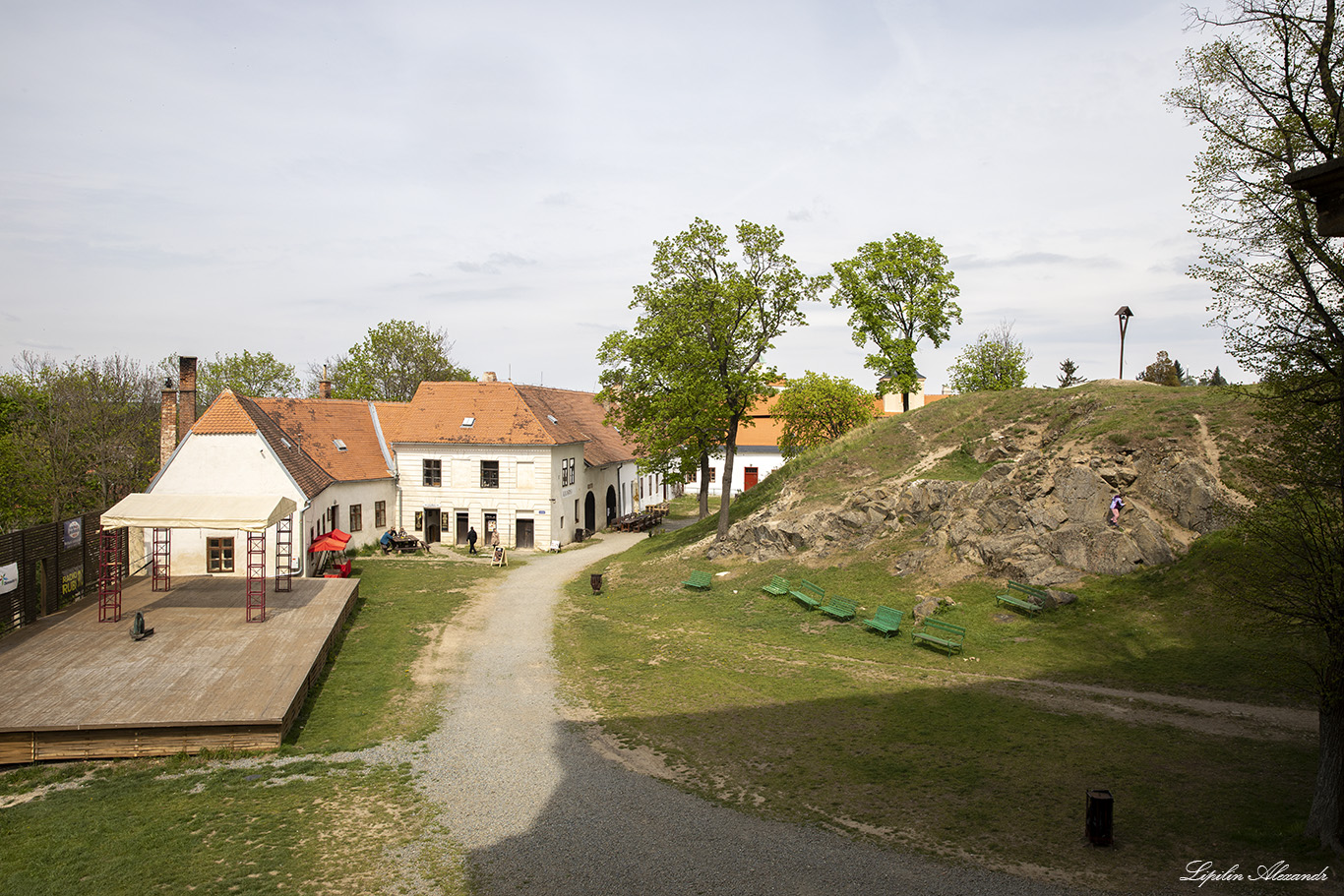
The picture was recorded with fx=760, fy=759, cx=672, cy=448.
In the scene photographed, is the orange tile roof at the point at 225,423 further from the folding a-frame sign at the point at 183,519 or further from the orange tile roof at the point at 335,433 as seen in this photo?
the folding a-frame sign at the point at 183,519

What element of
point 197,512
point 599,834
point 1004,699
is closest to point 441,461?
point 197,512

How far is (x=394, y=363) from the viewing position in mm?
68812

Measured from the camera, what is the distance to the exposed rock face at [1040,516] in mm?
21891

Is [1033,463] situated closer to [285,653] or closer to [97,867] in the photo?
[285,653]

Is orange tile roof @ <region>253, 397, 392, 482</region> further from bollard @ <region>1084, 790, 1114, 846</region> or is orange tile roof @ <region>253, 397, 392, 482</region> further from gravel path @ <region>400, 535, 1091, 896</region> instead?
bollard @ <region>1084, 790, 1114, 846</region>

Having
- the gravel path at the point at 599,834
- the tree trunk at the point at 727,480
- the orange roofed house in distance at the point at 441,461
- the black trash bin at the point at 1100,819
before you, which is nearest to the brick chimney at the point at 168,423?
the orange roofed house in distance at the point at 441,461

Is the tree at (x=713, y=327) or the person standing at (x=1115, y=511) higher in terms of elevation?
the tree at (x=713, y=327)

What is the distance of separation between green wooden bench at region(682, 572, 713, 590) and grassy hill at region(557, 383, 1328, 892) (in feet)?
1.48

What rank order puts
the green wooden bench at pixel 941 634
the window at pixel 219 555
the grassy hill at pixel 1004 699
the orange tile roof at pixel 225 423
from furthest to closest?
the window at pixel 219 555
the orange tile roof at pixel 225 423
the green wooden bench at pixel 941 634
the grassy hill at pixel 1004 699

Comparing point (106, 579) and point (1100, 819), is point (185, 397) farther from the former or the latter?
point (1100, 819)

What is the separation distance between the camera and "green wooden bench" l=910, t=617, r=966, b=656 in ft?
62.9

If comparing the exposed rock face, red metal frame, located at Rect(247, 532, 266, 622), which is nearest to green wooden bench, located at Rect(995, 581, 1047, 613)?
the exposed rock face

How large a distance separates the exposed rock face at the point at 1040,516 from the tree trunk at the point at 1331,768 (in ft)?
41.2

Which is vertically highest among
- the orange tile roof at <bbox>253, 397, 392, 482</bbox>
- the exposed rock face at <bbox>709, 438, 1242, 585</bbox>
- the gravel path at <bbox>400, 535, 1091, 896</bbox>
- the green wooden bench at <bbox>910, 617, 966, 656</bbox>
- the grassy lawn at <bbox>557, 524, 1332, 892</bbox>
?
the orange tile roof at <bbox>253, 397, 392, 482</bbox>
